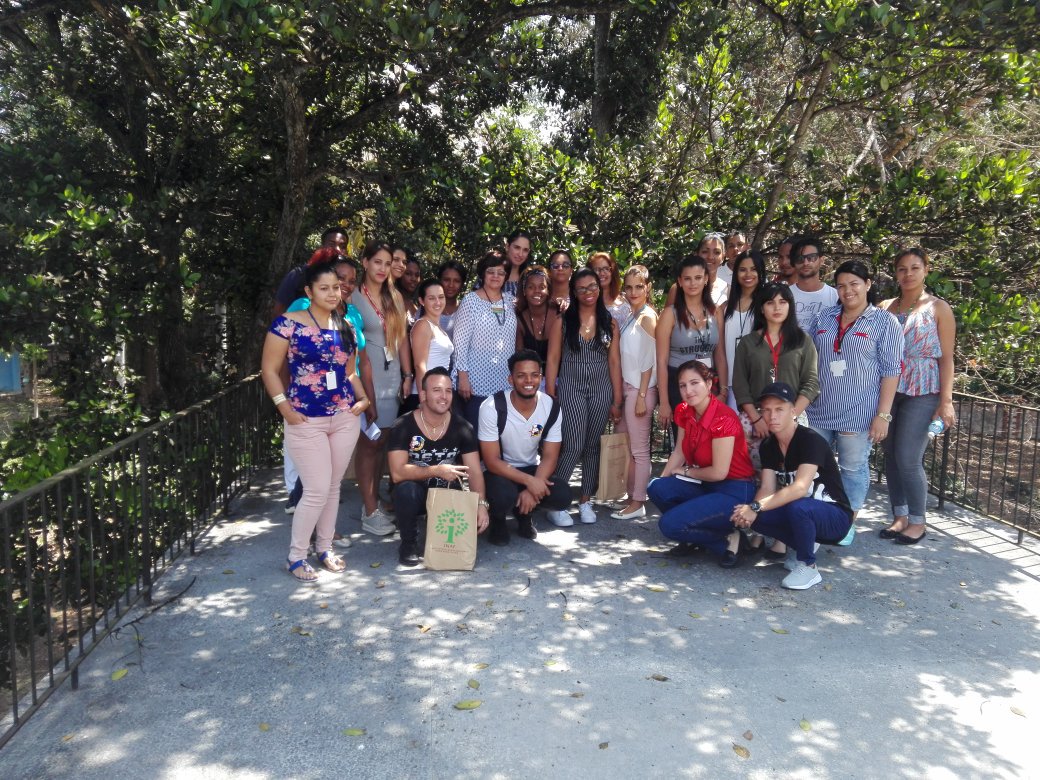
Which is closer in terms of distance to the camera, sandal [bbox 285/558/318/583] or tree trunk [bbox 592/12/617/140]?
sandal [bbox 285/558/318/583]

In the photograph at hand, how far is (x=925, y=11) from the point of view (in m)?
5.07

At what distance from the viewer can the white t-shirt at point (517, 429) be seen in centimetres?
540

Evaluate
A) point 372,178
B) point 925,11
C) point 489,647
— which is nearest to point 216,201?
point 372,178

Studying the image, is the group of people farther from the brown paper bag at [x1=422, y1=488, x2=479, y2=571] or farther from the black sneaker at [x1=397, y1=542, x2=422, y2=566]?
the brown paper bag at [x1=422, y1=488, x2=479, y2=571]

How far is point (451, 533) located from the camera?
492 cm

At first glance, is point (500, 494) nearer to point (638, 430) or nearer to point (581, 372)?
point (581, 372)

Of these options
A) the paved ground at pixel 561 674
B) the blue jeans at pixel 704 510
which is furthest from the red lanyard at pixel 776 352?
the paved ground at pixel 561 674

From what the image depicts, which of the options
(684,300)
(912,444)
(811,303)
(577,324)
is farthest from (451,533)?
(912,444)

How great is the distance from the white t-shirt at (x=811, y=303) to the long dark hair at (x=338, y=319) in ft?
10.7

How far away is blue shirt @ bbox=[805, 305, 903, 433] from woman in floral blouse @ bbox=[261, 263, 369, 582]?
10.7 ft

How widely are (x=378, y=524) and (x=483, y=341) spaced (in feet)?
5.07

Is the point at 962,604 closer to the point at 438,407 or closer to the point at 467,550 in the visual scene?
the point at 467,550

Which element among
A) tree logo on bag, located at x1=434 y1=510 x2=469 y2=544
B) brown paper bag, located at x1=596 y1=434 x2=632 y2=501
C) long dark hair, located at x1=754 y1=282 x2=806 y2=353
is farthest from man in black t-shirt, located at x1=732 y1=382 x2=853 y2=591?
tree logo on bag, located at x1=434 y1=510 x2=469 y2=544

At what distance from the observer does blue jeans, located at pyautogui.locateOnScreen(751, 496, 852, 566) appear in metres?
4.79
